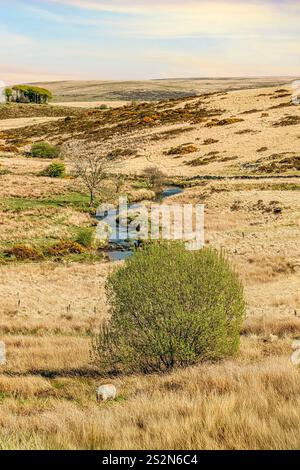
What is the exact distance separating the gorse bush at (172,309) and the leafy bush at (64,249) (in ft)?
74.1

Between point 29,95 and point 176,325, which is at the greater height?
point 29,95

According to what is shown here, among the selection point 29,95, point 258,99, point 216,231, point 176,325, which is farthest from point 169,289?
point 29,95

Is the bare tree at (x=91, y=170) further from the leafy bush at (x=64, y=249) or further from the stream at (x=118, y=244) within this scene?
the leafy bush at (x=64, y=249)

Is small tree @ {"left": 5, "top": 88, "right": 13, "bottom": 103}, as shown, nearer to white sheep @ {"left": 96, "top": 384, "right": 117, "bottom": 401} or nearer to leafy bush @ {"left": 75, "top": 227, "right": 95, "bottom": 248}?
leafy bush @ {"left": 75, "top": 227, "right": 95, "bottom": 248}

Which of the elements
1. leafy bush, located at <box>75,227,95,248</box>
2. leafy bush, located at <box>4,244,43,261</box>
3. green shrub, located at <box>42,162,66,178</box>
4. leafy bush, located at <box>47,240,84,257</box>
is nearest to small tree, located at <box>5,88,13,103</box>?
green shrub, located at <box>42,162,66,178</box>

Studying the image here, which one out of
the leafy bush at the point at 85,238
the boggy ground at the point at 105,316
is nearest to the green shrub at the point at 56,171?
the boggy ground at the point at 105,316

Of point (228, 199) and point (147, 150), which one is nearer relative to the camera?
point (228, 199)

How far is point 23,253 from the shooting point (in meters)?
32.8

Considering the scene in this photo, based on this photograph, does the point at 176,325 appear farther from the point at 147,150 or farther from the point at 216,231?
the point at 147,150

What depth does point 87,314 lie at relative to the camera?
69.8 ft

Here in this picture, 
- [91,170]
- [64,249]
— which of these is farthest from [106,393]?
[91,170]

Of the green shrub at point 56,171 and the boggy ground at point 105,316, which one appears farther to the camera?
the green shrub at point 56,171

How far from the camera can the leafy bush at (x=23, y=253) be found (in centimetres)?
3253
